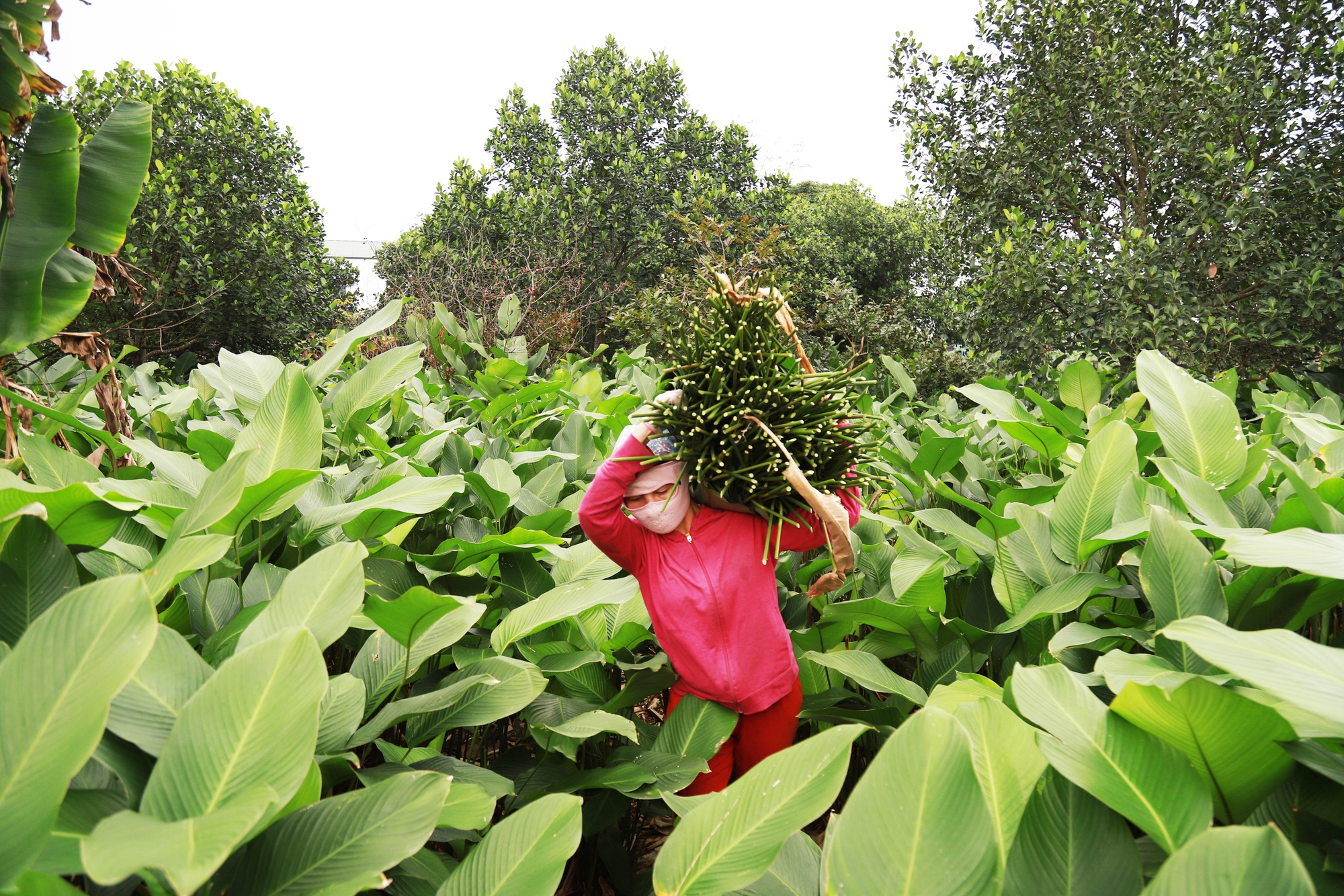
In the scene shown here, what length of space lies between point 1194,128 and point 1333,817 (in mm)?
6056

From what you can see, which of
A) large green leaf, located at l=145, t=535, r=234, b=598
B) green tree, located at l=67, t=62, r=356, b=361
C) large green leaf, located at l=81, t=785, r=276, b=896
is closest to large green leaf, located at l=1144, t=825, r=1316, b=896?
large green leaf, located at l=81, t=785, r=276, b=896

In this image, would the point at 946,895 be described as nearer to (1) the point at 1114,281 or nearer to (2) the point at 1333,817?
(2) the point at 1333,817

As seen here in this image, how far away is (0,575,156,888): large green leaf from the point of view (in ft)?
1.83

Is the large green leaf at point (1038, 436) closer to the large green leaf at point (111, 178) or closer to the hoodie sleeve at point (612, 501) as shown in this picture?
the hoodie sleeve at point (612, 501)

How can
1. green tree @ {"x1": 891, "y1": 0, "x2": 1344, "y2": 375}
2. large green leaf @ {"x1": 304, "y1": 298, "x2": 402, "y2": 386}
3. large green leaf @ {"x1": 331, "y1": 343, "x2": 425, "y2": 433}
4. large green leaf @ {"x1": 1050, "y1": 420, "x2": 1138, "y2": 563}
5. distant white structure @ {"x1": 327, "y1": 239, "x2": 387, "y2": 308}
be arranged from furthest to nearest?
distant white structure @ {"x1": 327, "y1": 239, "x2": 387, "y2": 308} → green tree @ {"x1": 891, "y1": 0, "x2": 1344, "y2": 375} → large green leaf @ {"x1": 331, "y1": 343, "x2": 425, "y2": 433} → large green leaf @ {"x1": 304, "y1": 298, "x2": 402, "y2": 386} → large green leaf @ {"x1": 1050, "y1": 420, "x2": 1138, "y2": 563}

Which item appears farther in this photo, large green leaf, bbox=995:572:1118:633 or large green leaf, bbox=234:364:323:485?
large green leaf, bbox=234:364:323:485

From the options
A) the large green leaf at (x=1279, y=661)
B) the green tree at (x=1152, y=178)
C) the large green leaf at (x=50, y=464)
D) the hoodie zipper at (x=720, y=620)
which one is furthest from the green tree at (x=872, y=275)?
the large green leaf at (x=50, y=464)

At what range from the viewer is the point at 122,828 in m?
0.57

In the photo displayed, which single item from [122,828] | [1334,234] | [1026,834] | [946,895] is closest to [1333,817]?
[1026,834]

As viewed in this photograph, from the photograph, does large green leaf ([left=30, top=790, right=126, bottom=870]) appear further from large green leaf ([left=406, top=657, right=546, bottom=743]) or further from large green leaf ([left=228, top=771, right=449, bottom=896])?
large green leaf ([left=406, top=657, right=546, bottom=743])

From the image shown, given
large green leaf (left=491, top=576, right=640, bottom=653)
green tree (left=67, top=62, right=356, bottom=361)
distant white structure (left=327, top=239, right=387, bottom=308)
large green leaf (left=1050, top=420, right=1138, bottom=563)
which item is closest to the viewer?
large green leaf (left=491, top=576, right=640, bottom=653)

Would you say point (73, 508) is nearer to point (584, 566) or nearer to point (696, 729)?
point (584, 566)

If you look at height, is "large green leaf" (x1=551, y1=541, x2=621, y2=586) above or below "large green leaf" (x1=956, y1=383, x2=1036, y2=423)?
below

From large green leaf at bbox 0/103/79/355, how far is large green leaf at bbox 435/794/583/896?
7.51 feet
